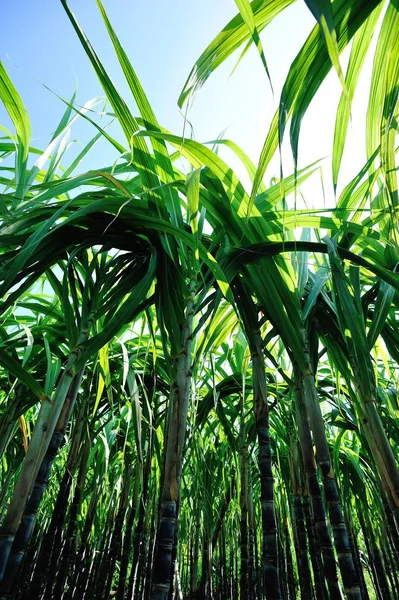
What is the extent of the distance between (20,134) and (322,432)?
1.29 meters

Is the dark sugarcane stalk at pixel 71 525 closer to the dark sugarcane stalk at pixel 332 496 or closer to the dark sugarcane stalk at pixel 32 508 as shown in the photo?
the dark sugarcane stalk at pixel 32 508

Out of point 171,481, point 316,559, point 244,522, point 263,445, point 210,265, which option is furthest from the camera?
point 244,522

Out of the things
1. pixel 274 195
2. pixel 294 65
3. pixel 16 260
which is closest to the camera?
pixel 294 65

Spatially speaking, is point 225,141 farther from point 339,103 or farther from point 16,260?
point 16,260

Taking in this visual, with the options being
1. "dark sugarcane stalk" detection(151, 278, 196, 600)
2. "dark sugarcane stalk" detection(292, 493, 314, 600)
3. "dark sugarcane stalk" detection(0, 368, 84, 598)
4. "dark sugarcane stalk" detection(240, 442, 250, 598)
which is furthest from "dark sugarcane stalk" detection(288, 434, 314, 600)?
"dark sugarcane stalk" detection(0, 368, 84, 598)

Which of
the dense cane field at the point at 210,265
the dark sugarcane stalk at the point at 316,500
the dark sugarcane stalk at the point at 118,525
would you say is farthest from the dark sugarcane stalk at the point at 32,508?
the dark sugarcane stalk at the point at 118,525

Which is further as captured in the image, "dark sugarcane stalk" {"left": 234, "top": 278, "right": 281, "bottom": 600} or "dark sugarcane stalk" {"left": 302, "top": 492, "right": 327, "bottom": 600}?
"dark sugarcane stalk" {"left": 302, "top": 492, "right": 327, "bottom": 600}

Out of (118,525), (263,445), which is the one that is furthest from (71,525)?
(263,445)

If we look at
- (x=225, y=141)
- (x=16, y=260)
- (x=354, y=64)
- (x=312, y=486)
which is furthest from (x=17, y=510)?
(x=354, y=64)

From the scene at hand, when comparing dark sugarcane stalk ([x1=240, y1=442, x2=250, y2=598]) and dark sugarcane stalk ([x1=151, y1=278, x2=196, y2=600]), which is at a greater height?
dark sugarcane stalk ([x1=240, y1=442, x2=250, y2=598])

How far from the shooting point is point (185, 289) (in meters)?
1.18

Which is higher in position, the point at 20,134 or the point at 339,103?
the point at 20,134

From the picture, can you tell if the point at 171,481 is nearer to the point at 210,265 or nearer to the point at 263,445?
the point at 263,445

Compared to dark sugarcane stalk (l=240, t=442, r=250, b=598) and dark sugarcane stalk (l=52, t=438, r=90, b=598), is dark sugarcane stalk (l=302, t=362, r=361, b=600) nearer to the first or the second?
dark sugarcane stalk (l=240, t=442, r=250, b=598)
